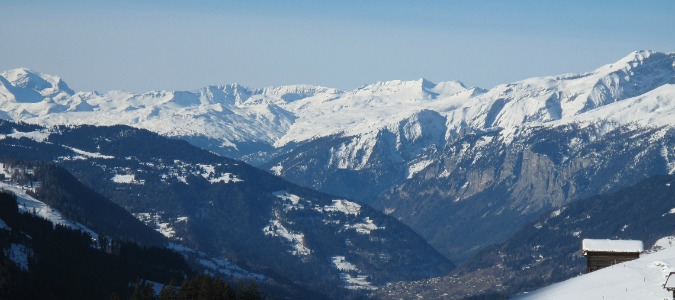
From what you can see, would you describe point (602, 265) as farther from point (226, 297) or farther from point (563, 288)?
point (226, 297)

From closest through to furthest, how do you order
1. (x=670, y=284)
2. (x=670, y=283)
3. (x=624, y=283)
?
(x=670, y=284), (x=670, y=283), (x=624, y=283)

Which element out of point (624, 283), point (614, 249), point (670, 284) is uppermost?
point (670, 284)

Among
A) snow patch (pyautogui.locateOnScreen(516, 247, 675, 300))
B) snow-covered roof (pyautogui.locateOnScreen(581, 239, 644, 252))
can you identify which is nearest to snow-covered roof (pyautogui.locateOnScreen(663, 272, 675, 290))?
snow patch (pyautogui.locateOnScreen(516, 247, 675, 300))

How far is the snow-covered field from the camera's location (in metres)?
91.7

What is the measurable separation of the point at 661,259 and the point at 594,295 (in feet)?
38.5

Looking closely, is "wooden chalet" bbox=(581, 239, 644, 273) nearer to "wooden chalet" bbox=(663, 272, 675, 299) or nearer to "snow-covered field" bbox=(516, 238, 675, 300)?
"snow-covered field" bbox=(516, 238, 675, 300)

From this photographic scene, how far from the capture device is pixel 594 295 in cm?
9438

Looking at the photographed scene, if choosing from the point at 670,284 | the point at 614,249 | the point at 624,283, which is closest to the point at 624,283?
the point at 624,283

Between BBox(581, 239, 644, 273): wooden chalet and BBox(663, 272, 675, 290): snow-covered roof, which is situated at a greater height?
BBox(663, 272, 675, 290): snow-covered roof

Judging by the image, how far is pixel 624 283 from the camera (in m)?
96.1

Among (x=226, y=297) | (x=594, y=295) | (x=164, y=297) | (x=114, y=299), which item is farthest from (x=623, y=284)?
(x=114, y=299)

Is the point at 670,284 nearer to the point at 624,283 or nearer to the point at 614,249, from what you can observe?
the point at 624,283

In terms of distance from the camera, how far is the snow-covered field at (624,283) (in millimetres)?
91688

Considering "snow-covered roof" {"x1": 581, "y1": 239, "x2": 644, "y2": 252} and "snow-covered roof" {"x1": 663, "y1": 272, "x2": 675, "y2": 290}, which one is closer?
"snow-covered roof" {"x1": 663, "y1": 272, "x2": 675, "y2": 290}
